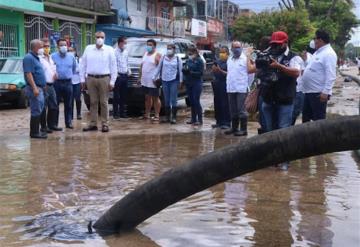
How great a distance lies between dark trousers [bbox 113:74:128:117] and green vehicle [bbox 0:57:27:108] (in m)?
4.06

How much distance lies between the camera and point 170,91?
496 inches

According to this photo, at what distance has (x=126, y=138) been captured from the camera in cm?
1028

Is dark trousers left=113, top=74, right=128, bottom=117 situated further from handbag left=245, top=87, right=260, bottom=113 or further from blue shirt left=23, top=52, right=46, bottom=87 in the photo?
handbag left=245, top=87, right=260, bottom=113

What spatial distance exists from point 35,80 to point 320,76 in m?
4.59

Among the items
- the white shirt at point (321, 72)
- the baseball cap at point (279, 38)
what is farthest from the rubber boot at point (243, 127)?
the baseball cap at point (279, 38)

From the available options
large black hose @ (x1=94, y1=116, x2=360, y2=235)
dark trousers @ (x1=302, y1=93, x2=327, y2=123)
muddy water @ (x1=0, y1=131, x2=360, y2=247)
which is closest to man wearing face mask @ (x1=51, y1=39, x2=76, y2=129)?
muddy water @ (x1=0, y1=131, x2=360, y2=247)

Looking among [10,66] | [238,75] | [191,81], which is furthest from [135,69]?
[10,66]

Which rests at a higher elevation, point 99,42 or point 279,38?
point 99,42

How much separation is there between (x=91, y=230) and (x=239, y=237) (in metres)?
1.16

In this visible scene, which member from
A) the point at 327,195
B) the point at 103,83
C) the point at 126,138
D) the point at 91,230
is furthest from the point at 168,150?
the point at 91,230

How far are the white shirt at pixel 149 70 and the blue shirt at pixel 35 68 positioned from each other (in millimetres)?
3468

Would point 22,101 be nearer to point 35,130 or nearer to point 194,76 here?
point 194,76

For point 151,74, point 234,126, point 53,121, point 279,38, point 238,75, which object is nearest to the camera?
point 279,38

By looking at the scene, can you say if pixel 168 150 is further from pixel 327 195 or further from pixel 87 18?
pixel 87 18
